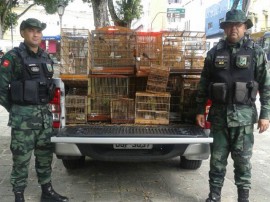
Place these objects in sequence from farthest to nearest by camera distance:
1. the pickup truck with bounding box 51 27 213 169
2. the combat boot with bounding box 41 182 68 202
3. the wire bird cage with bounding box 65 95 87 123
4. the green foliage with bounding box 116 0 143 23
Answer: the green foliage with bounding box 116 0 143 23 < the wire bird cage with bounding box 65 95 87 123 < the combat boot with bounding box 41 182 68 202 < the pickup truck with bounding box 51 27 213 169

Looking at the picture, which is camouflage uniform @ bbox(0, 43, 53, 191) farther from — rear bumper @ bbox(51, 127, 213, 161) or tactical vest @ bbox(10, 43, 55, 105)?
rear bumper @ bbox(51, 127, 213, 161)

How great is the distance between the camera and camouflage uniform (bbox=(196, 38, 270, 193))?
3.82 meters

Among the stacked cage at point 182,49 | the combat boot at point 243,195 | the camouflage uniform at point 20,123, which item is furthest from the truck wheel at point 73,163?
the combat boot at point 243,195

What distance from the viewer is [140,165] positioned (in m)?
5.52

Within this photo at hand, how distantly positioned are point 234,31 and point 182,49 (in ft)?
5.02

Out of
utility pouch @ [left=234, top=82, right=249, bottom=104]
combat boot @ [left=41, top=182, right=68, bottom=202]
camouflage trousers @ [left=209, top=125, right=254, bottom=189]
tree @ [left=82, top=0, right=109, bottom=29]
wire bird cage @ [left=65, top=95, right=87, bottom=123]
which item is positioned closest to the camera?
utility pouch @ [left=234, top=82, right=249, bottom=104]

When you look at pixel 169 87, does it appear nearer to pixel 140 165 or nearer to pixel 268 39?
pixel 140 165

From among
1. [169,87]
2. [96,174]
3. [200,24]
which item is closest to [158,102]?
[169,87]

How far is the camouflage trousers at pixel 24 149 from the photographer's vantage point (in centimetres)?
387

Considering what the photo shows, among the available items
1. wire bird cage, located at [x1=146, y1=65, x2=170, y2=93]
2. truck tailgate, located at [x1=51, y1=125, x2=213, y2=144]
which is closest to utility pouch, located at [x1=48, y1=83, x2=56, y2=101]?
truck tailgate, located at [x1=51, y1=125, x2=213, y2=144]

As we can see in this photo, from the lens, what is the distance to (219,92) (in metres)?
3.82

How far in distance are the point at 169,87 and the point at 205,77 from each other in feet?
4.13

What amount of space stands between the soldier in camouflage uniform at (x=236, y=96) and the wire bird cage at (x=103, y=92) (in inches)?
61.7

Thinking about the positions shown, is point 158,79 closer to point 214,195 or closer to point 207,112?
point 207,112
